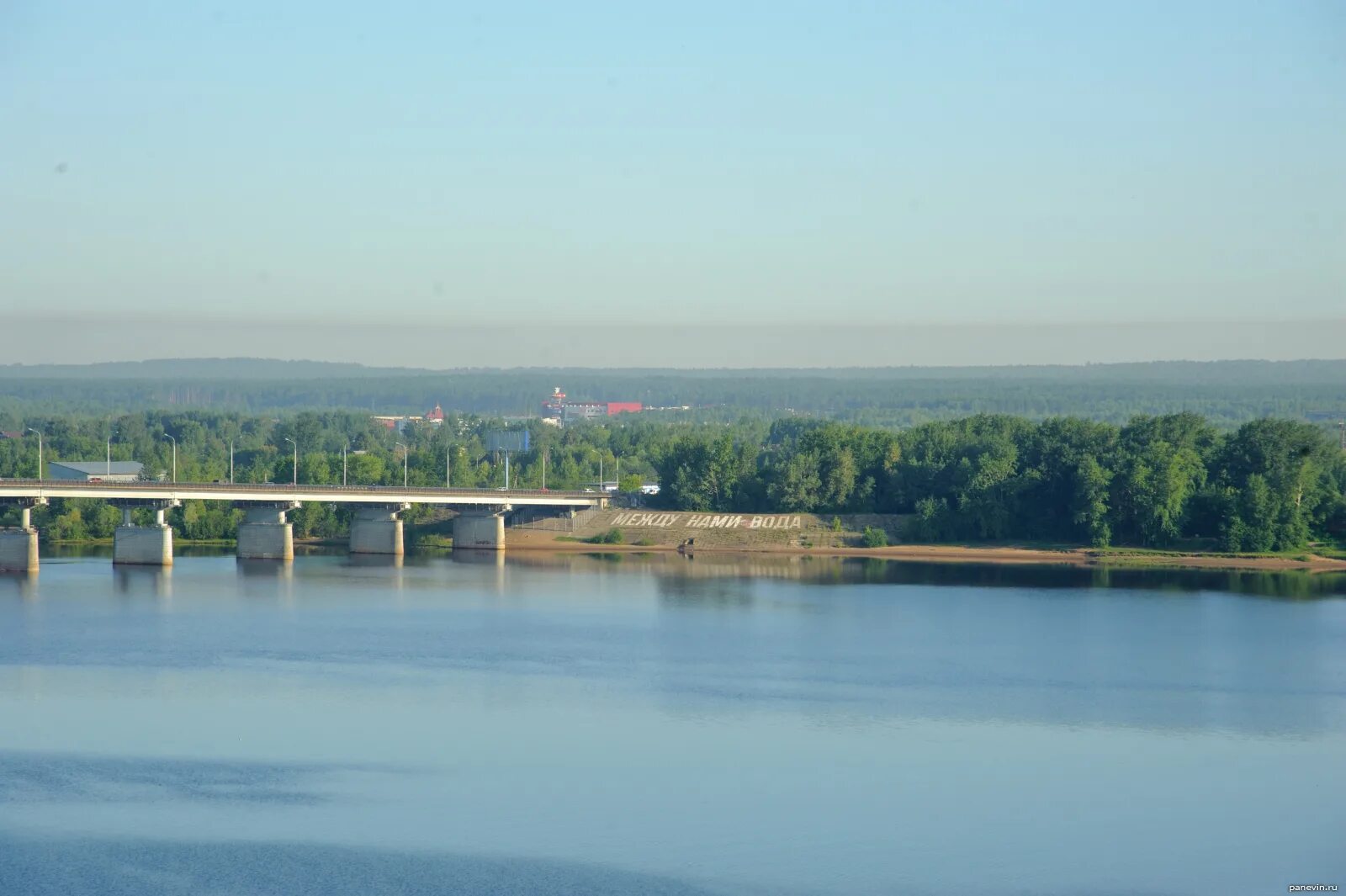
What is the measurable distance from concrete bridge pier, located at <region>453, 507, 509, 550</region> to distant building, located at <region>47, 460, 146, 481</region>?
61.6 feet

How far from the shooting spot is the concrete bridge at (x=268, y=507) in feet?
217

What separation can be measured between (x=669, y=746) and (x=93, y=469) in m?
67.2

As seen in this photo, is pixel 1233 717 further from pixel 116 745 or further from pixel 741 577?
pixel 741 577

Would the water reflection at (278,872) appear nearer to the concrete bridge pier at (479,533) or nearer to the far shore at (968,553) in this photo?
the far shore at (968,553)

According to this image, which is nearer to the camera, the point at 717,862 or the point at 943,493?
the point at 717,862

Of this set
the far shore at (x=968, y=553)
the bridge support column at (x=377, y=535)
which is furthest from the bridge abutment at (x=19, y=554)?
the bridge support column at (x=377, y=535)

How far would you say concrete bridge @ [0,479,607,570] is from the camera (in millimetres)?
66250

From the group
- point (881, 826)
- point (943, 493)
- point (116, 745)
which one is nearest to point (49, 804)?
point (116, 745)

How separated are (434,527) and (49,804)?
5399cm

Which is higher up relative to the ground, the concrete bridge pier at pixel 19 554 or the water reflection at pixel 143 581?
the concrete bridge pier at pixel 19 554

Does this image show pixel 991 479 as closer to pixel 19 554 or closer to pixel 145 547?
pixel 145 547

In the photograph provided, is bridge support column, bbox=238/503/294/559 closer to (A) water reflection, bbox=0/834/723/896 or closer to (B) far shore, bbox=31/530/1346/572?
(B) far shore, bbox=31/530/1346/572

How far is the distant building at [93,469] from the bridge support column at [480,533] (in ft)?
61.7

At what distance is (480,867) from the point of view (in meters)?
24.0
